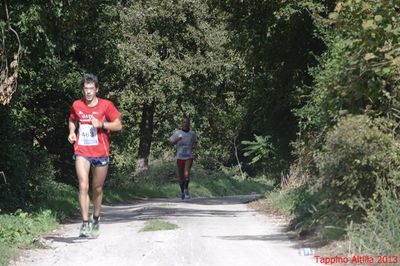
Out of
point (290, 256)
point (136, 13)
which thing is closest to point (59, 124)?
point (136, 13)

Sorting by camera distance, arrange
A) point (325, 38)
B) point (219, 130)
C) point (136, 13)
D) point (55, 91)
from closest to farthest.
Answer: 1. point (325, 38)
2. point (55, 91)
3. point (136, 13)
4. point (219, 130)

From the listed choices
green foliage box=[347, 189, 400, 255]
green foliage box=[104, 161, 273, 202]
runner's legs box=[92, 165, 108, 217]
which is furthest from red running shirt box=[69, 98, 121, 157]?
green foliage box=[104, 161, 273, 202]

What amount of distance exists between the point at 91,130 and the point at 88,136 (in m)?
0.09

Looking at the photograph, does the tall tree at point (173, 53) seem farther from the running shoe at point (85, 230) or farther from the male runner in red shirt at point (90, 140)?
the running shoe at point (85, 230)

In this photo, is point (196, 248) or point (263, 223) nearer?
point (196, 248)

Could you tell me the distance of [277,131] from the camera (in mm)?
17500

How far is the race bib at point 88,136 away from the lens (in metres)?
8.84

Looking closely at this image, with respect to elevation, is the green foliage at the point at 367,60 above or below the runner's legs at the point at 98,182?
above

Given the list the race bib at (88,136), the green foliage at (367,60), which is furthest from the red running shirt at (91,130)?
the green foliage at (367,60)

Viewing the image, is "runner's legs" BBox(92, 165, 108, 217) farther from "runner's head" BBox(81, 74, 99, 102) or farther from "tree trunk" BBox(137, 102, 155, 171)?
"tree trunk" BBox(137, 102, 155, 171)

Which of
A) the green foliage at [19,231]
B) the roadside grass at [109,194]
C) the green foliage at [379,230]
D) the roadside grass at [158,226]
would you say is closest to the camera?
the green foliage at [379,230]

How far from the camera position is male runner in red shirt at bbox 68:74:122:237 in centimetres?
878

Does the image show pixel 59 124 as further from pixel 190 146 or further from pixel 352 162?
pixel 352 162

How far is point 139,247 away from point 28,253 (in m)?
1.33
